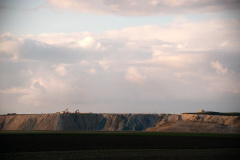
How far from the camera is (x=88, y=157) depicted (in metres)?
33.1

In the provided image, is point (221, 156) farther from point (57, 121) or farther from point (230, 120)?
point (57, 121)

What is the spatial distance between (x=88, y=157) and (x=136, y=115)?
5452 inches

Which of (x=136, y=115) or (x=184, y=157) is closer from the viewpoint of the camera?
(x=184, y=157)

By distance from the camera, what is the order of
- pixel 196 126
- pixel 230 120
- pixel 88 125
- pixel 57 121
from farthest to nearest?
pixel 88 125 → pixel 57 121 → pixel 230 120 → pixel 196 126

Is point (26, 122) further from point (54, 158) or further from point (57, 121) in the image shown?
point (54, 158)

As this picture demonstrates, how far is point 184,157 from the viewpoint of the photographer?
3391 centimetres

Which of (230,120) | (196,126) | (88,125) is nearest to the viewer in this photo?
(196,126)

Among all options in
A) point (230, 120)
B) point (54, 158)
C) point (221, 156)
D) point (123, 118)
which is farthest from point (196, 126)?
point (54, 158)

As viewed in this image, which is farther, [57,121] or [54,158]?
[57,121]

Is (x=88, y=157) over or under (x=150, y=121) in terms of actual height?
under

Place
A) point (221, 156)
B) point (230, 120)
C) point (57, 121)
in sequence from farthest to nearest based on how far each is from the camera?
Result: point (57, 121)
point (230, 120)
point (221, 156)

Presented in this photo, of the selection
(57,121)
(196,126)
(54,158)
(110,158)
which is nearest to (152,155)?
(110,158)

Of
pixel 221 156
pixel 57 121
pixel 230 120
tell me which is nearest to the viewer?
pixel 221 156

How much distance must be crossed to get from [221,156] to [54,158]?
55.5 ft
